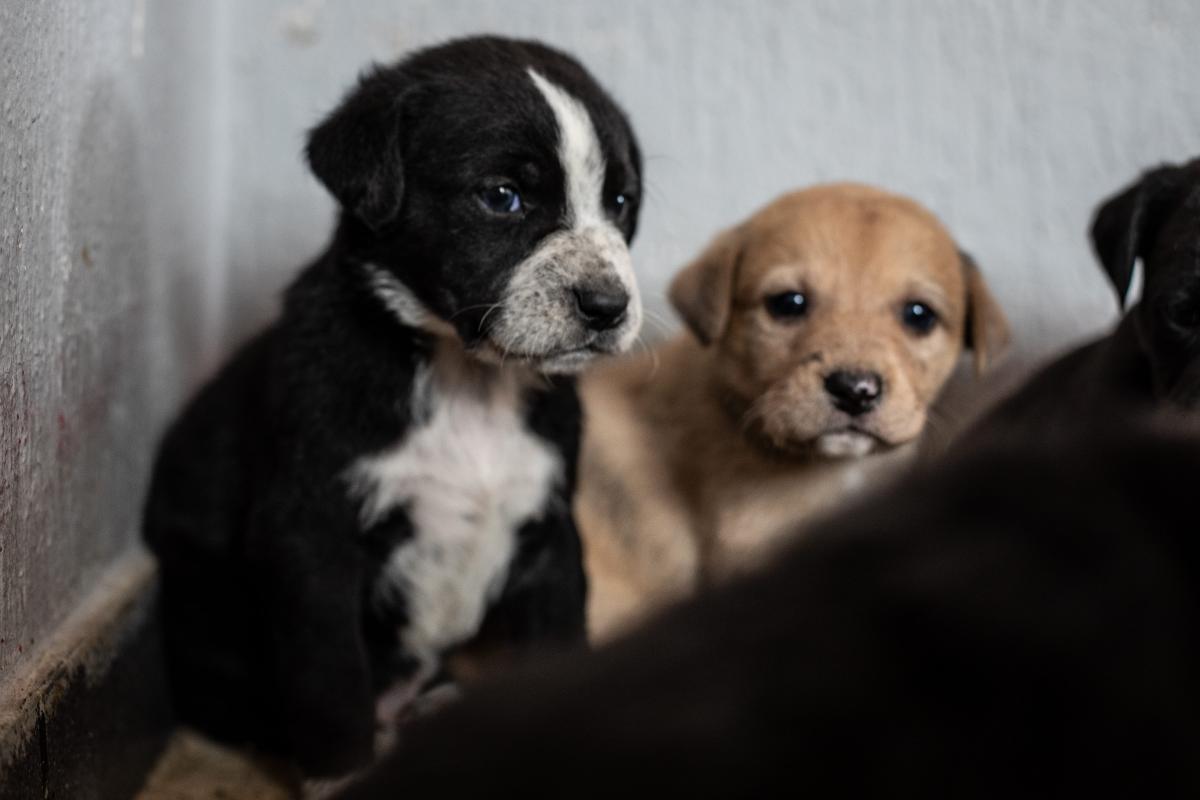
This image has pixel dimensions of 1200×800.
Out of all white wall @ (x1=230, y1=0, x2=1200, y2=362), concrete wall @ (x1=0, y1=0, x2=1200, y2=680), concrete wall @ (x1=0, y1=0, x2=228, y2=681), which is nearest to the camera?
concrete wall @ (x1=0, y1=0, x2=228, y2=681)

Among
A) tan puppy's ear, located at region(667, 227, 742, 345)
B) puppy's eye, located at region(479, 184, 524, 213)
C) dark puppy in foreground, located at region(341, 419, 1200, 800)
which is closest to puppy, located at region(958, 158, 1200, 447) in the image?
tan puppy's ear, located at region(667, 227, 742, 345)

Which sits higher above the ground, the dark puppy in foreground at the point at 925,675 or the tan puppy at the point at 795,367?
the dark puppy in foreground at the point at 925,675

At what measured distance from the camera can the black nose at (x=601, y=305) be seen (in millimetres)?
2314

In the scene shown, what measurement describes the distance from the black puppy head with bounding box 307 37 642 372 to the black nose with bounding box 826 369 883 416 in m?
0.51

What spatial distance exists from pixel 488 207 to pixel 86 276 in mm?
764

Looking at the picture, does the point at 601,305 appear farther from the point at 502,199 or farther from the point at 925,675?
the point at 925,675

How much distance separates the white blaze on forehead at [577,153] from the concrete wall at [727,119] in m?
0.98

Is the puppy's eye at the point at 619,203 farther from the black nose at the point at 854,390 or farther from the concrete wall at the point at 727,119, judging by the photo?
the concrete wall at the point at 727,119

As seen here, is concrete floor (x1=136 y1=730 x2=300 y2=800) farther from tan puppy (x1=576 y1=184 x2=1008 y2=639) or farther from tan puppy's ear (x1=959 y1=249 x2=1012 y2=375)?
tan puppy's ear (x1=959 y1=249 x2=1012 y2=375)

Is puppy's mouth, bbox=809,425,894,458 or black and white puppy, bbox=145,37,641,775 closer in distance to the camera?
black and white puppy, bbox=145,37,641,775

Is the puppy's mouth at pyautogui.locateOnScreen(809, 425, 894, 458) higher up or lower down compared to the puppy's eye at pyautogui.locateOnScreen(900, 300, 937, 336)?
lower down

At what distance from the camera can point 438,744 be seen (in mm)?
685

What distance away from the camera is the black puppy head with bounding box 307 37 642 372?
2324mm

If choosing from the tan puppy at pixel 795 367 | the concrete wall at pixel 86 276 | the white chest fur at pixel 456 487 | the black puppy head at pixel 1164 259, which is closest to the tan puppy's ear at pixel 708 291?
the tan puppy at pixel 795 367
